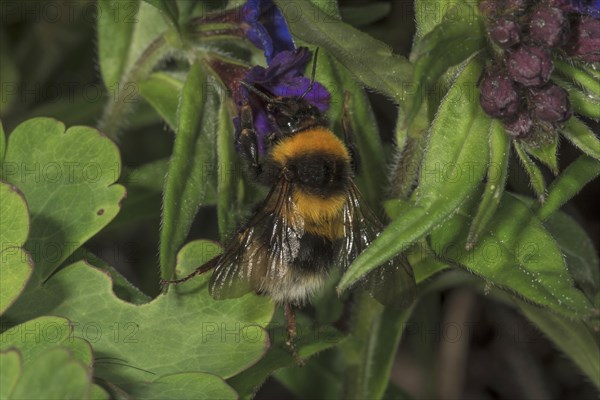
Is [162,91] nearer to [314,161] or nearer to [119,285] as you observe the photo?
[119,285]

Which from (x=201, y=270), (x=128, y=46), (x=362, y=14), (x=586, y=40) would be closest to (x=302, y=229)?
(x=201, y=270)

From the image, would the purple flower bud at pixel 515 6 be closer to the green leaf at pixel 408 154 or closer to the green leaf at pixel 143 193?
the green leaf at pixel 408 154

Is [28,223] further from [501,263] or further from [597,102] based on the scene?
[597,102]

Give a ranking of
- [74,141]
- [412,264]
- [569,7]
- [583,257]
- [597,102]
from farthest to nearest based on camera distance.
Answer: [583,257] < [412,264] < [74,141] < [597,102] < [569,7]

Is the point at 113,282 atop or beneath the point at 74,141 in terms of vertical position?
beneath

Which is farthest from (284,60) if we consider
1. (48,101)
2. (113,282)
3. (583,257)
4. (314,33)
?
(48,101)

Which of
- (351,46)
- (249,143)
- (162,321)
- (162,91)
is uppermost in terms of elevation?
(351,46)
